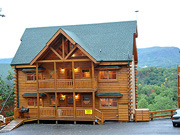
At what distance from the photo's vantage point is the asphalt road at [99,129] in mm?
18078

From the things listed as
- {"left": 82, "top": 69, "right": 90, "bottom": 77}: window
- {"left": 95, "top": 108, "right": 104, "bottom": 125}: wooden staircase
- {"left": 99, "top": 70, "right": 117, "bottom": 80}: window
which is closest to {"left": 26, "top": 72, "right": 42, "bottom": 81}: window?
{"left": 82, "top": 69, "right": 90, "bottom": 77}: window

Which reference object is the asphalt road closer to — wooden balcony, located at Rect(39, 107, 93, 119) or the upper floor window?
wooden balcony, located at Rect(39, 107, 93, 119)

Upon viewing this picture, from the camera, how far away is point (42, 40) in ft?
91.2

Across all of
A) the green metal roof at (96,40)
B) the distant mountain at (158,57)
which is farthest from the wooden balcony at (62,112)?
the distant mountain at (158,57)

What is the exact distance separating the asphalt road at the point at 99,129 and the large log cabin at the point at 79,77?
0.96 meters

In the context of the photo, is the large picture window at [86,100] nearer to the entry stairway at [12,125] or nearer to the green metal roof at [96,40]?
the green metal roof at [96,40]

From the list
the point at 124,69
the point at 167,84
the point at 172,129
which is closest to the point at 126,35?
the point at 124,69

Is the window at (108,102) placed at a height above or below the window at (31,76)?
below

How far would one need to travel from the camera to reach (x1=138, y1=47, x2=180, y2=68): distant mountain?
4589 inches

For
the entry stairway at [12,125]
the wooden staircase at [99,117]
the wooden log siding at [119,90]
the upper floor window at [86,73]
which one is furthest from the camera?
the upper floor window at [86,73]

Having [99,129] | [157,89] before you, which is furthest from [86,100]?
[157,89]

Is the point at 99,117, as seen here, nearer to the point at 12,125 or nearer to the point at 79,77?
the point at 79,77

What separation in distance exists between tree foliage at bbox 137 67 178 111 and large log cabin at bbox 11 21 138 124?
28874 mm

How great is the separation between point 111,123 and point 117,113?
127 centimetres
